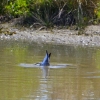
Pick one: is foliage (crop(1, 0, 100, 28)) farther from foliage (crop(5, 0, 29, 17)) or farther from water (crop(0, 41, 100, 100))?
water (crop(0, 41, 100, 100))

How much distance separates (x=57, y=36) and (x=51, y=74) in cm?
682

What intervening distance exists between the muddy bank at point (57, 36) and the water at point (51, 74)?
1.19 metres

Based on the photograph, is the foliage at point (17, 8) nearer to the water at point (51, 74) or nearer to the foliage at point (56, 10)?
the foliage at point (56, 10)

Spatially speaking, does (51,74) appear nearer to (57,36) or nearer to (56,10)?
(57,36)

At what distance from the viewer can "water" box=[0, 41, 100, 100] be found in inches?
331

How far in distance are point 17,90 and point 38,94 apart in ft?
1.43

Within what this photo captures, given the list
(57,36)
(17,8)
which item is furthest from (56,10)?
(57,36)

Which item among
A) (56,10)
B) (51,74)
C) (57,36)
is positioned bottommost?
(51,74)

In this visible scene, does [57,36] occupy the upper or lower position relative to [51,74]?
upper

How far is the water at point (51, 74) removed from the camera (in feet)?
27.6

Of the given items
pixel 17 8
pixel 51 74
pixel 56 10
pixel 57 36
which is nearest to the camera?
pixel 51 74

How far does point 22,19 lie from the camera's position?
63.5ft

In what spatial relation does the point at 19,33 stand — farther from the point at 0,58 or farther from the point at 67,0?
the point at 0,58

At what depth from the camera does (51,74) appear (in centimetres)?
1042
